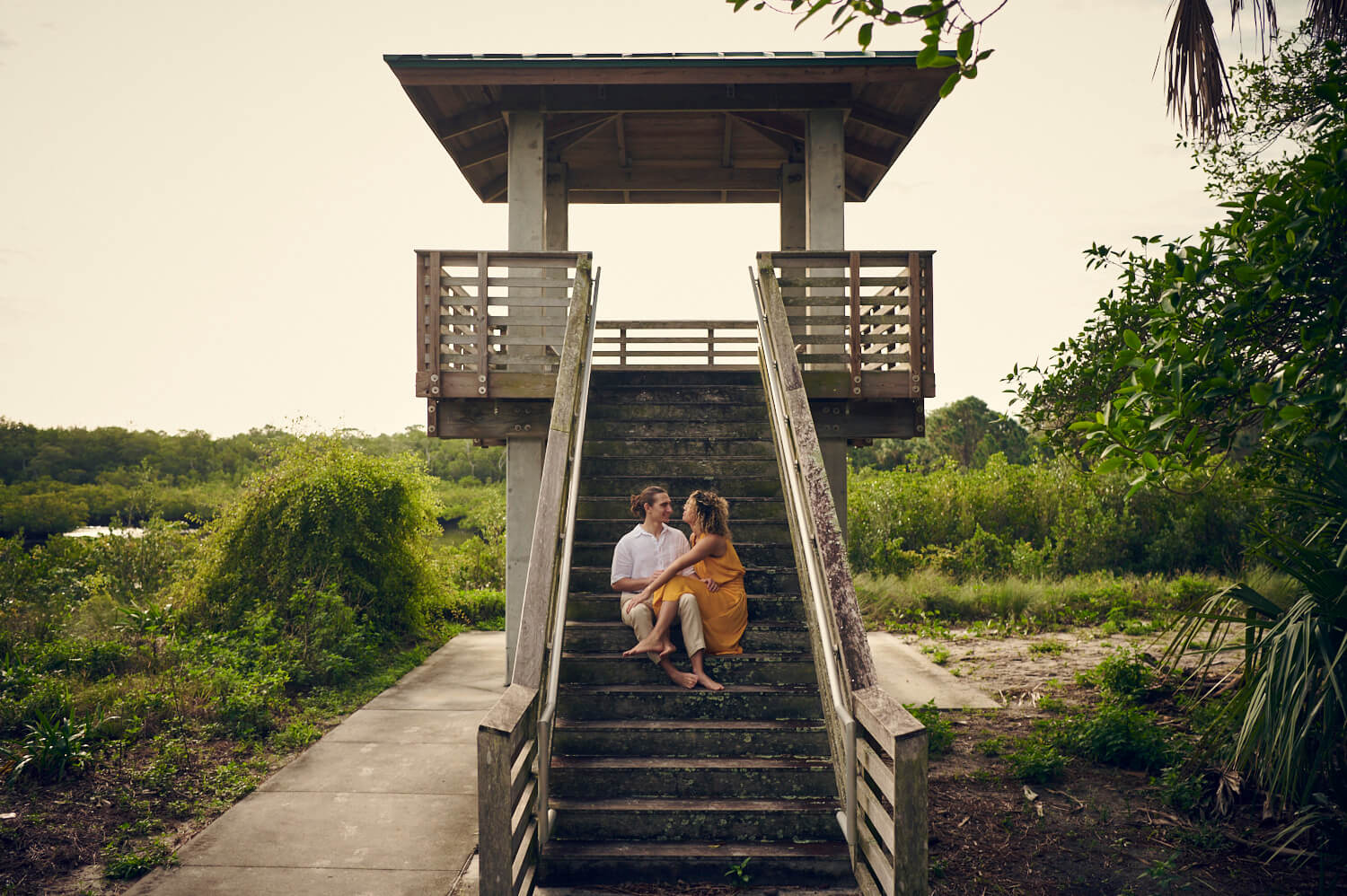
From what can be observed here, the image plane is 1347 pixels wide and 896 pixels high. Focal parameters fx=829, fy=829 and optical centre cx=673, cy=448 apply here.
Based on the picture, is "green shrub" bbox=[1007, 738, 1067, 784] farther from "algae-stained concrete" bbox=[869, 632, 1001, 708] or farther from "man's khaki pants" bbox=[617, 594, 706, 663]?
"man's khaki pants" bbox=[617, 594, 706, 663]

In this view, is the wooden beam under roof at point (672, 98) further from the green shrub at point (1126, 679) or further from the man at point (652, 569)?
the green shrub at point (1126, 679)

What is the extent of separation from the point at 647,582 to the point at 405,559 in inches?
259

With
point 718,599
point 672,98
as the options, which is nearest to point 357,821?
point 718,599

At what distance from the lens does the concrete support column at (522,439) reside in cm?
852

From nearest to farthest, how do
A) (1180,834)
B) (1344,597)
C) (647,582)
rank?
(1344,597) → (1180,834) → (647,582)

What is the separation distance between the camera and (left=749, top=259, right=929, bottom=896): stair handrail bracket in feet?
11.9

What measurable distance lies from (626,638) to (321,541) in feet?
20.1

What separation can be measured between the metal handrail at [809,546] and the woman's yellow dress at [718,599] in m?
0.52

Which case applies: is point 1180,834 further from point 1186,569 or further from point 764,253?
point 1186,569

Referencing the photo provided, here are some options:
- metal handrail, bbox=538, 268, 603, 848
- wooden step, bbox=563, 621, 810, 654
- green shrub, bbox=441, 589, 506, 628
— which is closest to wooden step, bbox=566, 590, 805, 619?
wooden step, bbox=563, 621, 810, 654

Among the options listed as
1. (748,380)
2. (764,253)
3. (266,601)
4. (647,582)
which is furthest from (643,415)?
(266,601)

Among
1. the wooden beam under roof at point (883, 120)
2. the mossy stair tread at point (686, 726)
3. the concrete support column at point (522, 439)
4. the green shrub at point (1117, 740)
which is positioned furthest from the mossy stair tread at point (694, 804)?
the wooden beam under roof at point (883, 120)

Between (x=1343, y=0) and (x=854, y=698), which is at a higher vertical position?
(x=1343, y=0)

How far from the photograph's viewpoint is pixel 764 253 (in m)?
7.98
